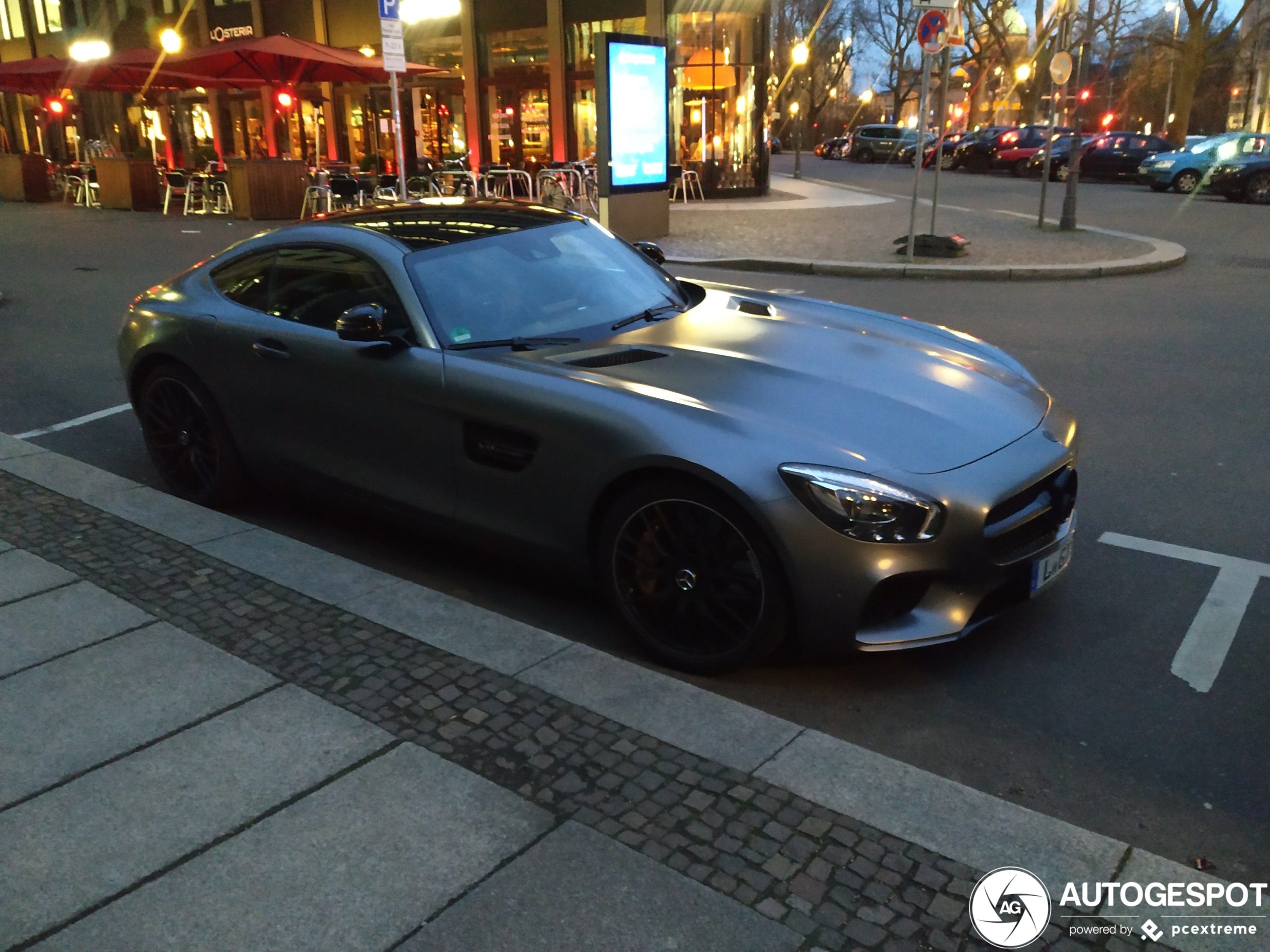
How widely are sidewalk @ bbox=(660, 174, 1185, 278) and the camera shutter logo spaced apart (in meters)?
11.5

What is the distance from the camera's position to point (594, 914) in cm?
238

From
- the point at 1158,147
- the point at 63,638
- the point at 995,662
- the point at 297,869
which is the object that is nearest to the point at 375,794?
the point at 297,869

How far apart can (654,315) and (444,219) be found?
1.04m

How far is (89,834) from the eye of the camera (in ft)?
8.89

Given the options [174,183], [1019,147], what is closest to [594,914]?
[174,183]

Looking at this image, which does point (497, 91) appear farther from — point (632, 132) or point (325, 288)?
point (325, 288)

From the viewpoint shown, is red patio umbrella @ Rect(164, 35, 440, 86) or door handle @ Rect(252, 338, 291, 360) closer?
door handle @ Rect(252, 338, 291, 360)

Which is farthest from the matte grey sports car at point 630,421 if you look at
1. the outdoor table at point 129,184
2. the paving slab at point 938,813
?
the outdoor table at point 129,184

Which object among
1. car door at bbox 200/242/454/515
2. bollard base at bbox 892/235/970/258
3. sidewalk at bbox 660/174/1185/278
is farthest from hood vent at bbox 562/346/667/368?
bollard base at bbox 892/235/970/258

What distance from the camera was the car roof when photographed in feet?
15.1

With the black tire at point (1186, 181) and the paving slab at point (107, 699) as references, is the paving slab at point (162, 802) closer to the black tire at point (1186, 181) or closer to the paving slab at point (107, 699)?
the paving slab at point (107, 699)

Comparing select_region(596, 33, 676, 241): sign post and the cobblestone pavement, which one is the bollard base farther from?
the cobblestone pavement

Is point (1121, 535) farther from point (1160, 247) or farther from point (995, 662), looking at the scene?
point (1160, 247)

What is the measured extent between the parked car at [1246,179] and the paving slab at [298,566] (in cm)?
2646
